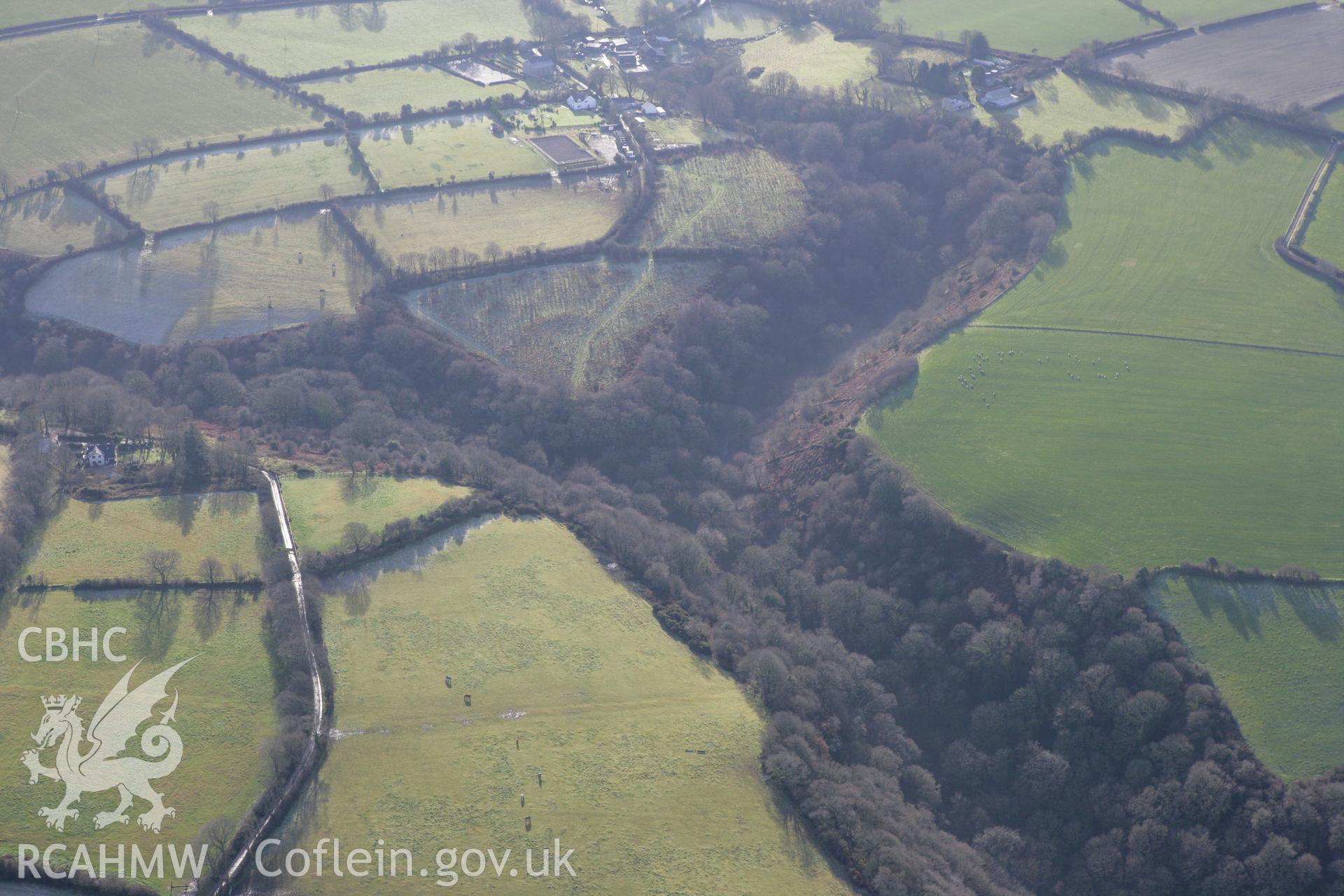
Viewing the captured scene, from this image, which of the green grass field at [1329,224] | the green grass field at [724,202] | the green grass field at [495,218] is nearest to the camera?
the green grass field at [1329,224]

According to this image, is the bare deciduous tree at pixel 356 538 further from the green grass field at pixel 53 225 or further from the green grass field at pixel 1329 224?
the green grass field at pixel 1329 224

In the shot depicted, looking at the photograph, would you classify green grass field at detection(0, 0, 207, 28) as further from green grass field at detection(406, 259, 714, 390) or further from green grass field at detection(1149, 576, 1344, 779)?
green grass field at detection(1149, 576, 1344, 779)

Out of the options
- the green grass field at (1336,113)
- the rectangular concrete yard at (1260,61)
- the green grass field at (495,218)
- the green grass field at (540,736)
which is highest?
the rectangular concrete yard at (1260,61)

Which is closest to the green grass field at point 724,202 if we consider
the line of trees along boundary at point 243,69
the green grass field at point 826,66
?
the green grass field at point 826,66

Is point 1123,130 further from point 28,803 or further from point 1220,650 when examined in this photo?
point 28,803

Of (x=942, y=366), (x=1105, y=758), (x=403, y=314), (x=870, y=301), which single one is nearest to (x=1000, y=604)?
(x=1105, y=758)

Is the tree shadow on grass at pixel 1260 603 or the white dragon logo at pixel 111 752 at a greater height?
the tree shadow on grass at pixel 1260 603

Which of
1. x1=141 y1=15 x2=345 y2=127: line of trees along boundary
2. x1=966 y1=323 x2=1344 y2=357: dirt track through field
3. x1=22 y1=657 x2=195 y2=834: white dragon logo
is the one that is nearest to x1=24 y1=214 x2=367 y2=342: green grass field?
x1=141 y1=15 x2=345 y2=127: line of trees along boundary
